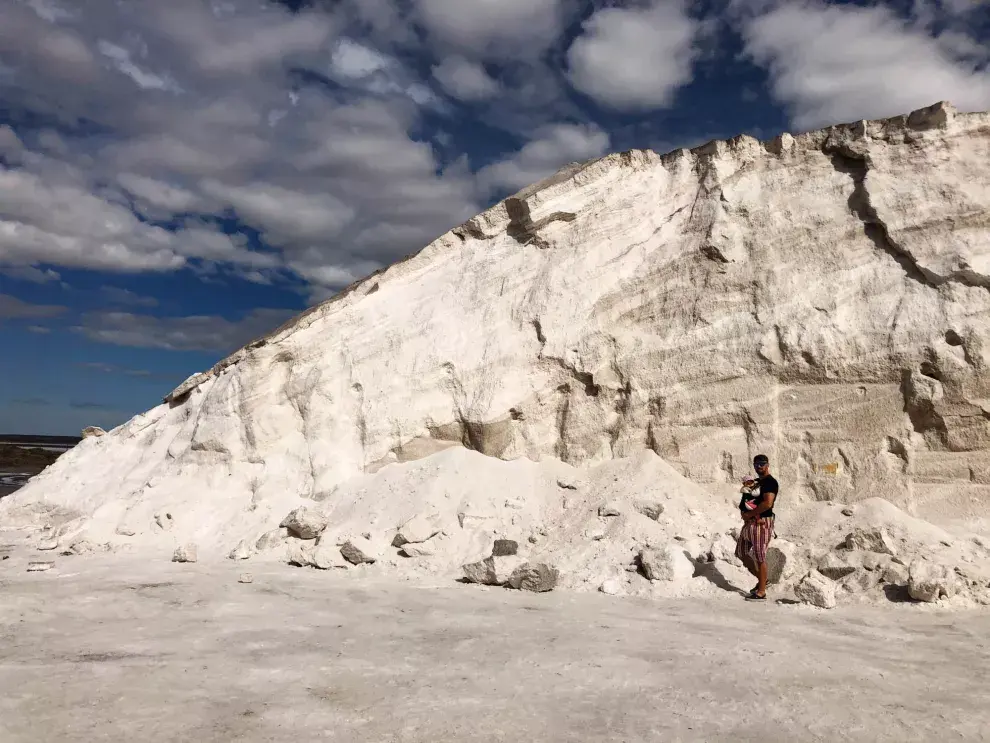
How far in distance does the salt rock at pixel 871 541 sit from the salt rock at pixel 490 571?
333cm

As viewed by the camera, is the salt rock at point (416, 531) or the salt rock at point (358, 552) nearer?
the salt rock at point (358, 552)

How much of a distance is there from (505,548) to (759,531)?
2747mm

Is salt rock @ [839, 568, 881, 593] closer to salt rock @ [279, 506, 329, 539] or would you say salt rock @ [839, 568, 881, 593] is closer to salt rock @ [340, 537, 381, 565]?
salt rock @ [340, 537, 381, 565]

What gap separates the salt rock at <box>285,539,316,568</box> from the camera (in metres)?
7.99

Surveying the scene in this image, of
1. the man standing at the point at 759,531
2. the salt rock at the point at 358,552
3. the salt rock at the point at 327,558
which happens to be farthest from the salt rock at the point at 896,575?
the salt rock at the point at 327,558

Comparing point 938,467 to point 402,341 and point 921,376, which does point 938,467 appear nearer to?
point 921,376

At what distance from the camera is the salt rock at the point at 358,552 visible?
789 cm

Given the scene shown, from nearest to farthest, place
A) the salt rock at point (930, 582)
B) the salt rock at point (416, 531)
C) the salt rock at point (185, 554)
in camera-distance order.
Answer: the salt rock at point (930, 582)
the salt rock at point (416, 531)
the salt rock at point (185, 554)

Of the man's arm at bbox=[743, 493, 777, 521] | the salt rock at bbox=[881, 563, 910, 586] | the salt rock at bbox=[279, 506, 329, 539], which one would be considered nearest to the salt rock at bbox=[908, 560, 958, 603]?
the salt rock at bbox=[881, 563, 910, 586]

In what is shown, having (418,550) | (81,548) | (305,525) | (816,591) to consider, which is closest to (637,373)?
(418,550)

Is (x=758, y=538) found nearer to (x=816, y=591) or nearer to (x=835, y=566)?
(x=816, y=591)

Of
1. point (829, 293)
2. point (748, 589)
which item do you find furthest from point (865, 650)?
point (829, 293)

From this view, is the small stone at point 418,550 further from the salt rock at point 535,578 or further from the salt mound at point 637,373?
the salt rock at point 535,578

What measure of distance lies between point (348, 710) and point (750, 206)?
Answer: 27.2ft
